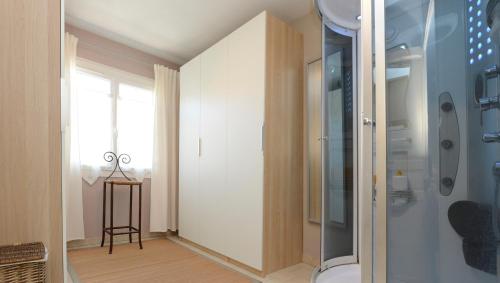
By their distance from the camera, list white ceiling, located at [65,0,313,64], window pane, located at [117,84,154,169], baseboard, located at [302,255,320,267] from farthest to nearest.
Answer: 1. window pane, located at [117,84,154,169]
2. white ceiling, located at [65,0,313,64]
3. baseboard, located at [302,255,320,267]

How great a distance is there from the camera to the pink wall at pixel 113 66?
3.08 m

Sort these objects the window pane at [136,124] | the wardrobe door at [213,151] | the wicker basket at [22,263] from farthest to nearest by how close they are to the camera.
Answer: the window pane at [136,124]
the wardrobe door at [213,151]
the wicker basket at [22,263]

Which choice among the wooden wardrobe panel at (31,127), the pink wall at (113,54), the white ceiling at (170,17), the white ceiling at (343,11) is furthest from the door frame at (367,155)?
the pink wall at (113,54)

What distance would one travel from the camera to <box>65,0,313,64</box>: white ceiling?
8.43 feet

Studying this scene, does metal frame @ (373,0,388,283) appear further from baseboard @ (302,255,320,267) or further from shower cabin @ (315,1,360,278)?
baseboard @ (302,255,320,267)

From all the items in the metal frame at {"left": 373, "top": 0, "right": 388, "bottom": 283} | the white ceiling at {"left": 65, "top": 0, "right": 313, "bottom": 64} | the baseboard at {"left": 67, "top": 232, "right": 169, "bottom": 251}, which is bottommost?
the baseboard at {"left": 67, "top": 232, "right": 169, "bottom": 251}

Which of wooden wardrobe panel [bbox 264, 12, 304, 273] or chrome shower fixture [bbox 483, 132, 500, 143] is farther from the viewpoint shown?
wooden wardrobe panel [bbox 264, 12, 304, 273]

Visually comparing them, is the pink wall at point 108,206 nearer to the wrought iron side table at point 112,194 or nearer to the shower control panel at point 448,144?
the wrought iron side table at point 112,194

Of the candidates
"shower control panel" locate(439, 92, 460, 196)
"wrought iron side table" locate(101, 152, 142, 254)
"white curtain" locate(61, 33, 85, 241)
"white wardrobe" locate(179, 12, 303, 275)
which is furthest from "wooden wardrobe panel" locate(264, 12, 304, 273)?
"white curtain" locate(61, 33, 85, 241)

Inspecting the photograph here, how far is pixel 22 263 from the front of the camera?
99 cm

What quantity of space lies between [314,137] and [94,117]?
8.26 feet

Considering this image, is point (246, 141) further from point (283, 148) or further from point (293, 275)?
point (293, 275)

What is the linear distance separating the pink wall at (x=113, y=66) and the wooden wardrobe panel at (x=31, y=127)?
7.07 ft

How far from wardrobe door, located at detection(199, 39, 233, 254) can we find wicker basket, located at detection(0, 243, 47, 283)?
1659mm
